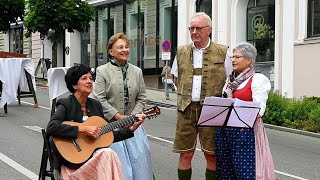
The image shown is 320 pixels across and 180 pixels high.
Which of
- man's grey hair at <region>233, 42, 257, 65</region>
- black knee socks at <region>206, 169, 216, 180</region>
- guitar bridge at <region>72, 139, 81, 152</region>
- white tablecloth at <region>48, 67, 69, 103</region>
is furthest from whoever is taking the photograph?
white tablecloth at <region>48, 67, 69, 103</region>

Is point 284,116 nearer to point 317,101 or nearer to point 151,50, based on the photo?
point 317,101

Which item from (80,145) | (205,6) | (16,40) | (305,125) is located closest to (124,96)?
(80,145)

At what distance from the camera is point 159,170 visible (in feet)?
27.5

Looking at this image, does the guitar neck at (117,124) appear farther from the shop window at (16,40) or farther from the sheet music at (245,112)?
the shop window at (16,40)

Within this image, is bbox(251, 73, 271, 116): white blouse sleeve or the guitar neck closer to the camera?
the guitar neck

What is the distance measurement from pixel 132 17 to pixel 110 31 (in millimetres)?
2849

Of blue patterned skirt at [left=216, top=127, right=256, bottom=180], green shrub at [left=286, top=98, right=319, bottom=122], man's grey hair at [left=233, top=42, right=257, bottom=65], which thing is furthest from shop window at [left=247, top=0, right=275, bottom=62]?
blue patterned skirt at [left=216, top=127, right=256, bottom=180]

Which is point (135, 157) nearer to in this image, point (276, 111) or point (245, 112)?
point (245, 112)

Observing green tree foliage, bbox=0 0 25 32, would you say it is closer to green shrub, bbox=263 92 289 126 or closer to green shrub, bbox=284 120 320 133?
green shrub, bbox=263 92 289 126

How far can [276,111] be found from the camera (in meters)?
15.5

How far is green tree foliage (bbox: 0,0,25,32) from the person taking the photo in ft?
120

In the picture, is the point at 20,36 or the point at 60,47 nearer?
the point at 60,47

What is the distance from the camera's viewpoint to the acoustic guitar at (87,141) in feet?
16.7

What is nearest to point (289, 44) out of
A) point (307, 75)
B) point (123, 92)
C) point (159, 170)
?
point (307, 75)
